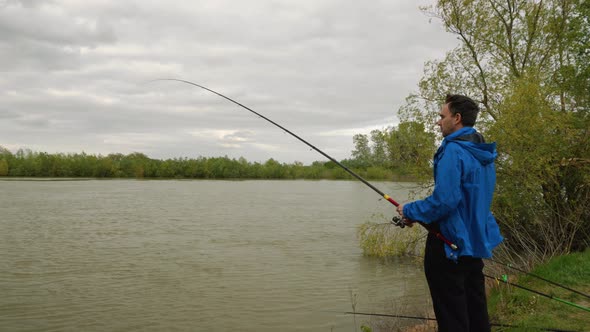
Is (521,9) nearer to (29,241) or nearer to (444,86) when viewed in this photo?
(444,86)

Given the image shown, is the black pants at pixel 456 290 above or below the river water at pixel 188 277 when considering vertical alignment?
above

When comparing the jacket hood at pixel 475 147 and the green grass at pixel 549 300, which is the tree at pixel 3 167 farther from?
the jacket hood at pixel 475 147

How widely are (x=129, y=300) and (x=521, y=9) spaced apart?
12070 millimetres

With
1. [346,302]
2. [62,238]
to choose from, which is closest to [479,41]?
[346,302]

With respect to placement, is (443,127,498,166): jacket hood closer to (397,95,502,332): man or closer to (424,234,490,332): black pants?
(397,95,502,332): man

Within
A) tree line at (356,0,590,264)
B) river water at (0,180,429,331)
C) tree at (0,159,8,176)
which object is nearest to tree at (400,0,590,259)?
tree line at (356,0,590,264)

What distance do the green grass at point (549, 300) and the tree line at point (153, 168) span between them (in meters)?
38.4

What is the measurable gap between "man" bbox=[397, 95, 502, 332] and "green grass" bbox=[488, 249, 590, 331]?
2.13 meters

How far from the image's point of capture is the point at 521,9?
1221 centimetres

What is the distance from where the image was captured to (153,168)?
6800cm

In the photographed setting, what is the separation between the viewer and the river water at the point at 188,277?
7605 millimetres

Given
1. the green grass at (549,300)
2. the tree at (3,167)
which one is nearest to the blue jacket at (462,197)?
the green grass at (549,300)

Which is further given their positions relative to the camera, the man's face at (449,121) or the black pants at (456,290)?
the man's face at (449,121)

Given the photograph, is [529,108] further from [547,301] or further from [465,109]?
[465,109]
